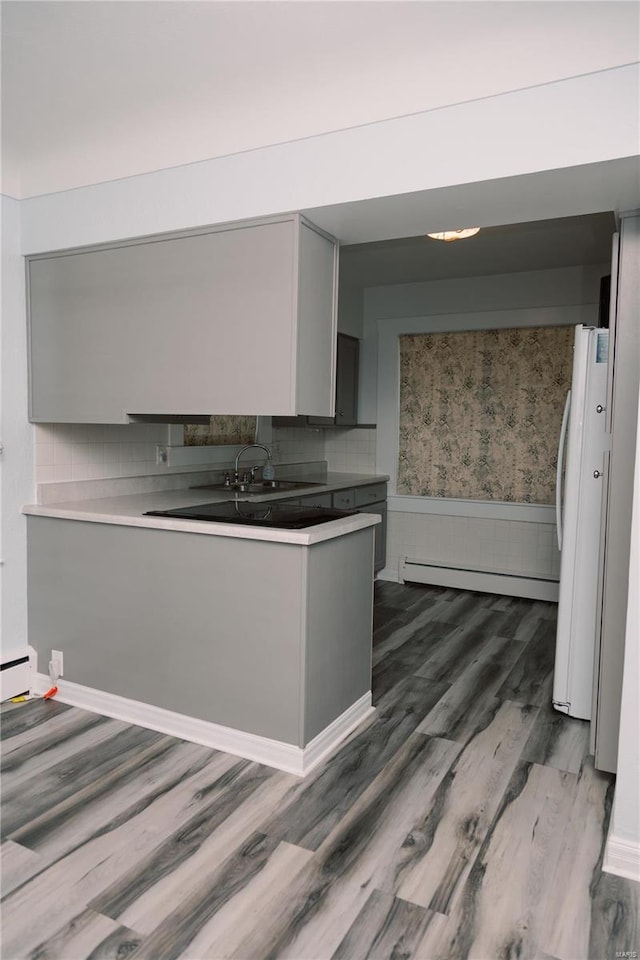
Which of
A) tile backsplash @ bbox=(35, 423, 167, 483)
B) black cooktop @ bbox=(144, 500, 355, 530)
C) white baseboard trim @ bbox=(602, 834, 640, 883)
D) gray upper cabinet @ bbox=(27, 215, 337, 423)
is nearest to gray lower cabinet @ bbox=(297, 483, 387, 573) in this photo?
tile backsplash @ bbox=(35, 423, 167, 483)

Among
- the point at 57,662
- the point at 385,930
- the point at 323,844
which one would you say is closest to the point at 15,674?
the point at 57,662

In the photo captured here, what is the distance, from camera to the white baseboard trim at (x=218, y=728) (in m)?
2.62

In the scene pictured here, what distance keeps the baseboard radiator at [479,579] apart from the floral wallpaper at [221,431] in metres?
1.87

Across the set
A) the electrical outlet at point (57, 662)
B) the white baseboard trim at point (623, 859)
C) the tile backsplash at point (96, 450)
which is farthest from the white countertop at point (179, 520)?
the white baseboard trim at point (623, 859)

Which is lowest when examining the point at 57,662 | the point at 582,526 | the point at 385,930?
the point at 385,930

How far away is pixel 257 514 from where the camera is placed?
3.03 meters

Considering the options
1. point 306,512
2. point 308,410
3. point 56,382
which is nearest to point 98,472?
point 56,382

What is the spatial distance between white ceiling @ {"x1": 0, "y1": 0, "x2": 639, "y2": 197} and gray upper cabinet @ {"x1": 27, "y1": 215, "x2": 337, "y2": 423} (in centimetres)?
41

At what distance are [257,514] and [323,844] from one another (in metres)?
1.39

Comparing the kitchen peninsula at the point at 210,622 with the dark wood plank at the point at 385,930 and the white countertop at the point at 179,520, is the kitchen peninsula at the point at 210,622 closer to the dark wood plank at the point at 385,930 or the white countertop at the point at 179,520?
the white countertop at the point at 179,520

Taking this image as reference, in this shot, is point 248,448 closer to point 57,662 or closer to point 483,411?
point 483,411

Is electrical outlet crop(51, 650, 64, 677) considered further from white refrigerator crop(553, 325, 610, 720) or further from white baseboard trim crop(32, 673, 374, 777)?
white refrigerator crop(553, 325, 610, 720)

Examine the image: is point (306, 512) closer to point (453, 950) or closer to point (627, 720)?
point (627, 720)

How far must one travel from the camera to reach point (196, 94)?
2367 millimetres
